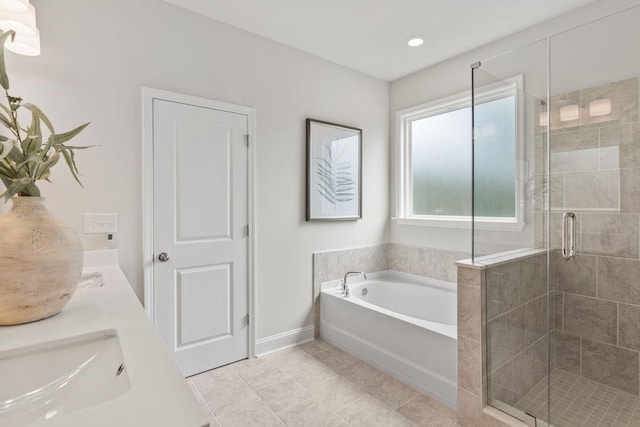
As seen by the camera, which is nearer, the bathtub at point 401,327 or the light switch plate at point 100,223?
the light switch plate at point 100,223

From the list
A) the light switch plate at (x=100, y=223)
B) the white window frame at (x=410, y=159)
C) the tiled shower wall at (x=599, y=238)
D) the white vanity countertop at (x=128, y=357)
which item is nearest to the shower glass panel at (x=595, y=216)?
the tiled shower wall at (x=599, y=238)

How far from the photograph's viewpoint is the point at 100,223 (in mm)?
2000

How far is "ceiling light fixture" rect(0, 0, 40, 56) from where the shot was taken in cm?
139

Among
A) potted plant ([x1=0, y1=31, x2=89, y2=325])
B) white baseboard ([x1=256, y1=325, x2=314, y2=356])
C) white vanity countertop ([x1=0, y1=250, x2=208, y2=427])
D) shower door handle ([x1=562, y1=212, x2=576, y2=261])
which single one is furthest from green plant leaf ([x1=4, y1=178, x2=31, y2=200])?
shower door handle ([x1=562, y1=212, x2=576, y2=261])

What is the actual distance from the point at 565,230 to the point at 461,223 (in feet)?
3.14

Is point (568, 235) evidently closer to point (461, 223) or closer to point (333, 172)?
point (461, 223)

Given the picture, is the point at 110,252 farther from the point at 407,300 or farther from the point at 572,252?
the point at 572,252

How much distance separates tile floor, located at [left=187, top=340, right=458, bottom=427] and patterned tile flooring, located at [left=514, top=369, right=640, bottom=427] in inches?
18.4

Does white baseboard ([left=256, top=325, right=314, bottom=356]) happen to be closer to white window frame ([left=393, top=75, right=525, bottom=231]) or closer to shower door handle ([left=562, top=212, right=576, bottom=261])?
white window frame ([left=393, top=75, right=525, bottom=231])

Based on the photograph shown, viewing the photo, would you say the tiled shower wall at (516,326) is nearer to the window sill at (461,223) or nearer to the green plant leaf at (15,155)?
the window sill at (461,223)

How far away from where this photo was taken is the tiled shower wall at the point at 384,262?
305cm

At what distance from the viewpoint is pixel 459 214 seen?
3104 millimetres

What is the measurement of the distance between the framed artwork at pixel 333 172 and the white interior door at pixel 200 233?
2.15 ft

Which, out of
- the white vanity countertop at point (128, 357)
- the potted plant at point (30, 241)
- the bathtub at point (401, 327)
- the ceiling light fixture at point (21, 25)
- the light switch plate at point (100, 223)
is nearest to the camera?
the white vanity countertop at point (128, 357)
